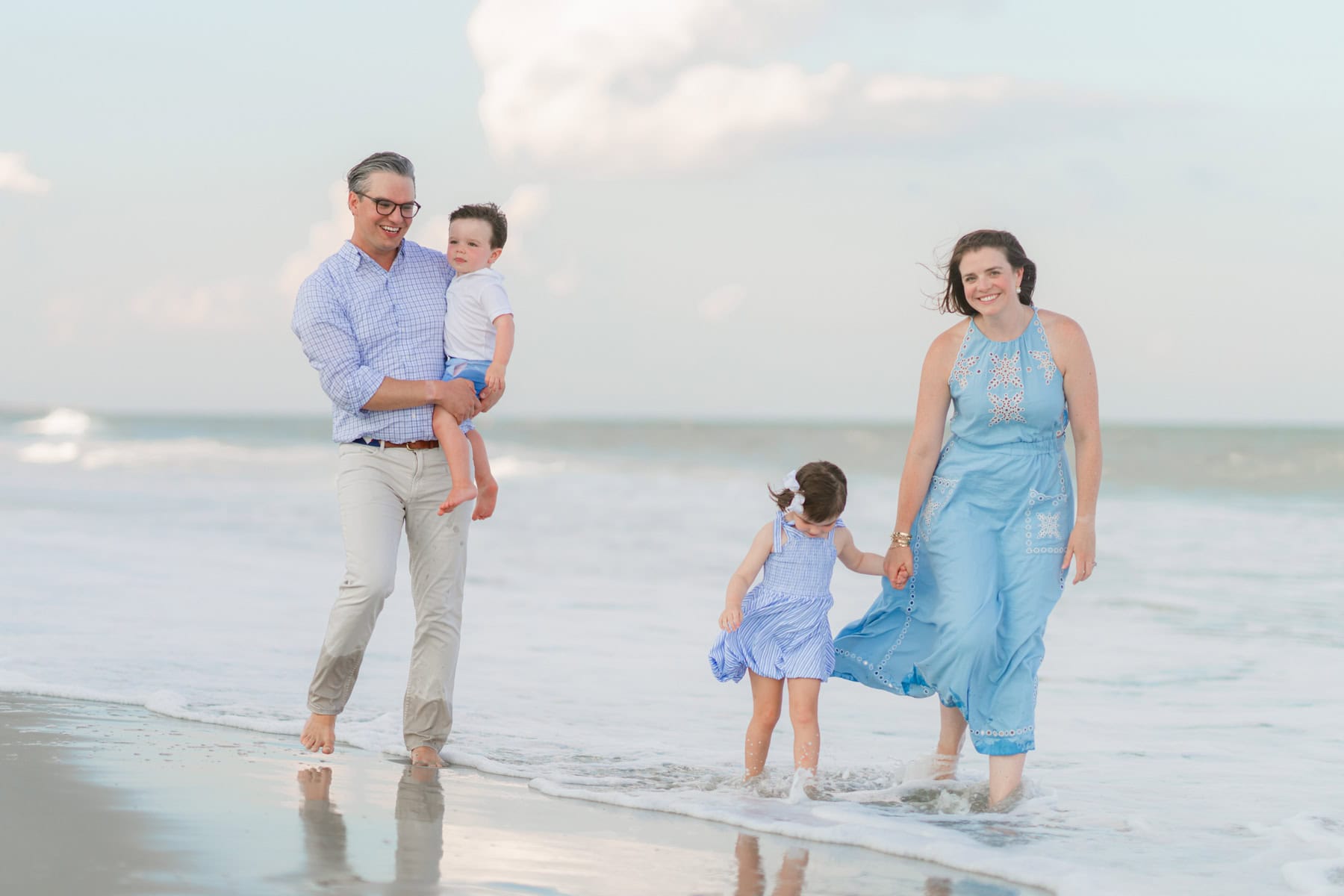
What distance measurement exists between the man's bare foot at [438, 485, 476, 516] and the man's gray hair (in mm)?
1010

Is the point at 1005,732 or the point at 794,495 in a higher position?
the point at 794,495

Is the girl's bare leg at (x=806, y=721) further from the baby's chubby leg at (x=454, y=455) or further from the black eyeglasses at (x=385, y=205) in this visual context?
the black eyeglasses at (x=385, y=205)

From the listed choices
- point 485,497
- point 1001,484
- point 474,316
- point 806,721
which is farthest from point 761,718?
point 474,316

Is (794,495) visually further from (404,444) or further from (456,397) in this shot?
(404,444)

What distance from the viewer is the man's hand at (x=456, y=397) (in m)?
4.32

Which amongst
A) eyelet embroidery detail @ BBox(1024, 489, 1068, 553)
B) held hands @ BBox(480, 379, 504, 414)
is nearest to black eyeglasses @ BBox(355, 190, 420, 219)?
held hands @ BBox(480, 379, 504, 414)

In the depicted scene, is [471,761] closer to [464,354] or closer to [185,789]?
[185,789]

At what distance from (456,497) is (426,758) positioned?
2.95 ft

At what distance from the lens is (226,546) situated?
11.5 meters

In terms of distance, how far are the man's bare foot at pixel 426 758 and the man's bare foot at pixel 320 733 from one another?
0.92ft

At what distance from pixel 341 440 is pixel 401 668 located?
2413mm

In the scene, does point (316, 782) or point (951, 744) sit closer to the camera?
point (316, 782)

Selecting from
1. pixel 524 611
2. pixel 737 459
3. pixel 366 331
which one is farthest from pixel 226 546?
pixel 737 459

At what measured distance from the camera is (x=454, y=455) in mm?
4336
